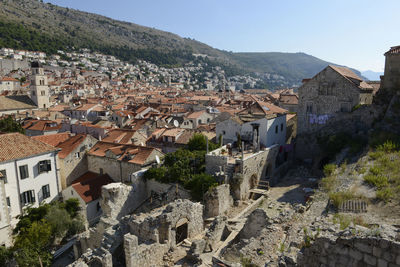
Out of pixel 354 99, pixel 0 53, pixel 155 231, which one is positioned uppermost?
pixel 0 53

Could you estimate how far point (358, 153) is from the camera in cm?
2186

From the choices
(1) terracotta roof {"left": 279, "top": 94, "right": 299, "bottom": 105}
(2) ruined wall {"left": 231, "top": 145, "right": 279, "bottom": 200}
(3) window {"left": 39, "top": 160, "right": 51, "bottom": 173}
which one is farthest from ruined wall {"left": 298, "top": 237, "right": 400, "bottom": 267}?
(1) terracotta roof {"left": 279, "top": 94, "right": 299, "bottom": 105}

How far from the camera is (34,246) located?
18.5 m

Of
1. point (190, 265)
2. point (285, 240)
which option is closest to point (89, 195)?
point (190, 265)

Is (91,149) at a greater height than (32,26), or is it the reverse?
(32,26)

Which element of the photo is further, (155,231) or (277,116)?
(277,116)

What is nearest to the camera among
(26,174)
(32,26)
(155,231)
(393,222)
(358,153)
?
(393,222)

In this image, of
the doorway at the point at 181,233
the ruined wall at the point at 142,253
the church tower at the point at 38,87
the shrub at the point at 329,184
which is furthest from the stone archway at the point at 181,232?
the church tower at the point at 38,87

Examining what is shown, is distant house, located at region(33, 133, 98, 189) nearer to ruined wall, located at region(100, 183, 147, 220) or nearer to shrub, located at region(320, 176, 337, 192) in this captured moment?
ruined wall, located at region(100, 183, 147, 220)

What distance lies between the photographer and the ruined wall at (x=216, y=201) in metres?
20.1

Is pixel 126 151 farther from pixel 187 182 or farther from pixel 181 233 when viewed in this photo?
pixel 181 233

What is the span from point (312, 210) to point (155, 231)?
828 cm

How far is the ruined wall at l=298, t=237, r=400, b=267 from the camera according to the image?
6406mm

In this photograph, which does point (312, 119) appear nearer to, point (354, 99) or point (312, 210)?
point (354, 99)
